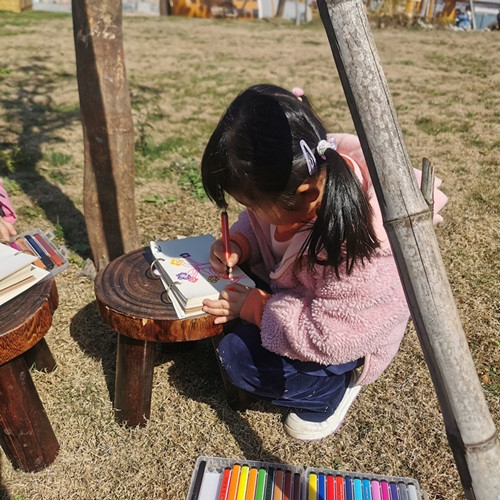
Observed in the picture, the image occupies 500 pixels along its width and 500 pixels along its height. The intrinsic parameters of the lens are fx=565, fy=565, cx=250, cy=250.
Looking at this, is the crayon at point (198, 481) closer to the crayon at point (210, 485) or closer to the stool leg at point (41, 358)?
the crayon at point (210, 485)

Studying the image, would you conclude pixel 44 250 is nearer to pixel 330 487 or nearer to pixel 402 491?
pixel 330 487

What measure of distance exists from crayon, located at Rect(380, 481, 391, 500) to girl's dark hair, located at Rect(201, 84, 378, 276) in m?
0.79

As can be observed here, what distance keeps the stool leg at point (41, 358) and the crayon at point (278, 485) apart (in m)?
1.40

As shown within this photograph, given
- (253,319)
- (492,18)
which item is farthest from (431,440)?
(492,18)

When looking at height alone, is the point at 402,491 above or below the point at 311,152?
below

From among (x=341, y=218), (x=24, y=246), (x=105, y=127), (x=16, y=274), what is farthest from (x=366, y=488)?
(x=105, y=127)

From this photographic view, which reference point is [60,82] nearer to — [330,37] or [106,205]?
[106,205]

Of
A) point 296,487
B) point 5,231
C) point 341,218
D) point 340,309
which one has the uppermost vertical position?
point 341,218

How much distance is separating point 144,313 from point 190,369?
2.56 ft

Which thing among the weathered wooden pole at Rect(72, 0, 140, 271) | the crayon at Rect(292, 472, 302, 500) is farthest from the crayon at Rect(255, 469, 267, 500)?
the weathered wooden pole at Rect(72, 0, 140, 271)

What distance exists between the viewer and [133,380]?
7.97 ft

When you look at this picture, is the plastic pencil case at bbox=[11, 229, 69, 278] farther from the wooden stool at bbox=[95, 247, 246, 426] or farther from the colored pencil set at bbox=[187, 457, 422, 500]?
the colored pencil set at bbox=[187, 457, 422, 500]

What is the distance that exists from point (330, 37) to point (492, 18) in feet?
71.9

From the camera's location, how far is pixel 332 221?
5.73 feet
